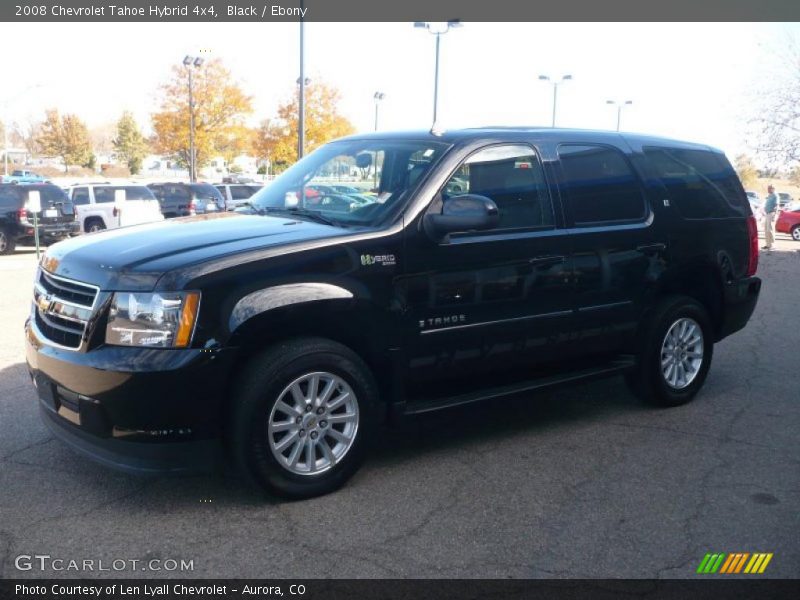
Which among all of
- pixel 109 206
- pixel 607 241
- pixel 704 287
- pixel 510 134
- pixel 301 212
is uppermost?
pixel 510 134

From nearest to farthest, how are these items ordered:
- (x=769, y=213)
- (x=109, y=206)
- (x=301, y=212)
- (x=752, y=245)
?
(x=301, y=212), (x=752, y=245), (x=109, y=206), (x=769, y=213)

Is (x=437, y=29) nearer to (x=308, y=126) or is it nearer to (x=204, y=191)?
(x=204, y=191)

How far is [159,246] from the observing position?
4191 mm

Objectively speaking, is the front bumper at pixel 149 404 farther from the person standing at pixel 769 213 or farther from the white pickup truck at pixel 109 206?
the person standing at pixel 769 213

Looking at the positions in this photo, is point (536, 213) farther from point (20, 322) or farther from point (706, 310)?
point (20, 322)

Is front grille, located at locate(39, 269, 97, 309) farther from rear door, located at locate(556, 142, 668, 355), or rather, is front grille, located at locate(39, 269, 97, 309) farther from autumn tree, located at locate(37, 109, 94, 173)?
autumn tree, located at locate(37, 109, 94, 173)

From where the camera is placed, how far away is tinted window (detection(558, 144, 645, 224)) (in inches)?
209

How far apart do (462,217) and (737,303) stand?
3084 mm

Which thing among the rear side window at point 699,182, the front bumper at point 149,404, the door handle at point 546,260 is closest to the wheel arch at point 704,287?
the rear side window at point 699,182

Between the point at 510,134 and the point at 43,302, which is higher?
the point at 510,134

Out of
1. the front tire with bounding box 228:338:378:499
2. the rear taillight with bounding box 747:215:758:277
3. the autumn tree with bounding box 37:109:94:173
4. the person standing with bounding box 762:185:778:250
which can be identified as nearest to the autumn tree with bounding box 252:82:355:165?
the person standing with bounding box 762:185:778:250

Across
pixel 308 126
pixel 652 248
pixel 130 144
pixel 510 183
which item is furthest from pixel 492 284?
pixel 130 144

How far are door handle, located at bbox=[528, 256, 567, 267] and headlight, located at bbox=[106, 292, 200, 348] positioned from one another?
2.12 meters

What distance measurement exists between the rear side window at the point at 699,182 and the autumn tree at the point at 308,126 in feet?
117
